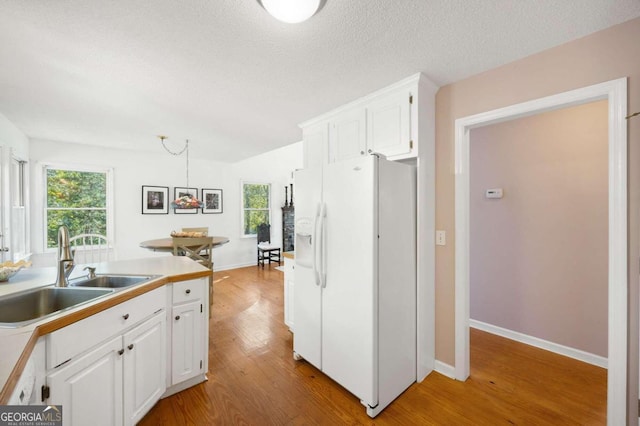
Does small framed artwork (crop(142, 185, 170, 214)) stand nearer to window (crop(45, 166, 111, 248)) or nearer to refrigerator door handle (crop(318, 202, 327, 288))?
window (crop(45, 166, 111, 248))

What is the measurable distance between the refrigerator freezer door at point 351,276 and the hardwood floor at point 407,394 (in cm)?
22

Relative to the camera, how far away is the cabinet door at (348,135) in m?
2.49

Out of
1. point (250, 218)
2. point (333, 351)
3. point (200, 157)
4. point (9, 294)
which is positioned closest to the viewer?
point (9, 294)

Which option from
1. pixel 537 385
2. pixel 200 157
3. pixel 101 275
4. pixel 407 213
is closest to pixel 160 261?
pixel 101 275

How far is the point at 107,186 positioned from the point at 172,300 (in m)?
4.04

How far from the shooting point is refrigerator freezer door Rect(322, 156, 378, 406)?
1.76m

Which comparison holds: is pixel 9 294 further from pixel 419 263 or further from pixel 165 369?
pixel 419 263

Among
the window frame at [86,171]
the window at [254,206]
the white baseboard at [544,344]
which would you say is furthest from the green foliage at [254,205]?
the white baseboard at [544,344]

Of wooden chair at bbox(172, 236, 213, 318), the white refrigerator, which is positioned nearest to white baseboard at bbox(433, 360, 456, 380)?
the white refrigerator

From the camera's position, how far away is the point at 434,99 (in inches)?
90.3

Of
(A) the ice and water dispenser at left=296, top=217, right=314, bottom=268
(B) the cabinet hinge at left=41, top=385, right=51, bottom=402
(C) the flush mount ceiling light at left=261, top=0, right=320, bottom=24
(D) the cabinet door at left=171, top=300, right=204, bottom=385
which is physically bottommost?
(D) the cabinet door at left=171, top=300, right=204, bottom=385

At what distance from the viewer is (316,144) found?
3008mm

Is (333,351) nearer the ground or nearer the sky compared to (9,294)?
nearer the ground

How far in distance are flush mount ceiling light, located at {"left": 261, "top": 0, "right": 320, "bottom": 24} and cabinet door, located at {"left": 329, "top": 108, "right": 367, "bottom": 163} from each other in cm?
118
